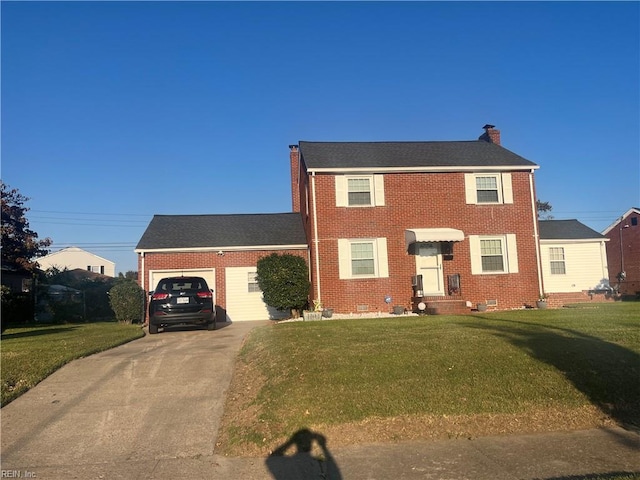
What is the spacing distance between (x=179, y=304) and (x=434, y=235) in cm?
833

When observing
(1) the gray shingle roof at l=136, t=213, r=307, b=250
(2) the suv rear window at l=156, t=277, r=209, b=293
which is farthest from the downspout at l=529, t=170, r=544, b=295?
(2) the suv rear window at l=156, t=277, r=209, b=293

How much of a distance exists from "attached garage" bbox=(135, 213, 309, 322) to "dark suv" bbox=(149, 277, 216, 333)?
4.64m

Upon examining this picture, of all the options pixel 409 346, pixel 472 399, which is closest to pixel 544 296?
pixel 409 346

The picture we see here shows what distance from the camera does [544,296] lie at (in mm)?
17703

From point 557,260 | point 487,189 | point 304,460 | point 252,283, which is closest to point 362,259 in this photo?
point 252,283

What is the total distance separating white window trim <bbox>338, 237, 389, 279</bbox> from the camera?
17375mm

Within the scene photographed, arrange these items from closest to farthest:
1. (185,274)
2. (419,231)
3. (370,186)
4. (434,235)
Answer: (434,235), (419,231), (370,186), (185,274)

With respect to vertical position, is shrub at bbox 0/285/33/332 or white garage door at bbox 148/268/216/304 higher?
white garage door at bbox 148/268/216/304

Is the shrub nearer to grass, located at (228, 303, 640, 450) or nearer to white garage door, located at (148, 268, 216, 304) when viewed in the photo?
white garage door, located at (148, 268, 216, 304)

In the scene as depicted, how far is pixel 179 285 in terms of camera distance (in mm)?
14180

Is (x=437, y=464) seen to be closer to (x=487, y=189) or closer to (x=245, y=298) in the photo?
(x=245, y=298)

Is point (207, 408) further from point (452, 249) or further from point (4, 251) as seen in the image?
point (4, 251)

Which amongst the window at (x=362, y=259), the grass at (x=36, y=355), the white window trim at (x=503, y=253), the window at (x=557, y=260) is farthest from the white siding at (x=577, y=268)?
the grass at (x=36, y=355)

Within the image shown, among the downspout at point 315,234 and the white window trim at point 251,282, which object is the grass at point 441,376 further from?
the white window trim at point 251,282
